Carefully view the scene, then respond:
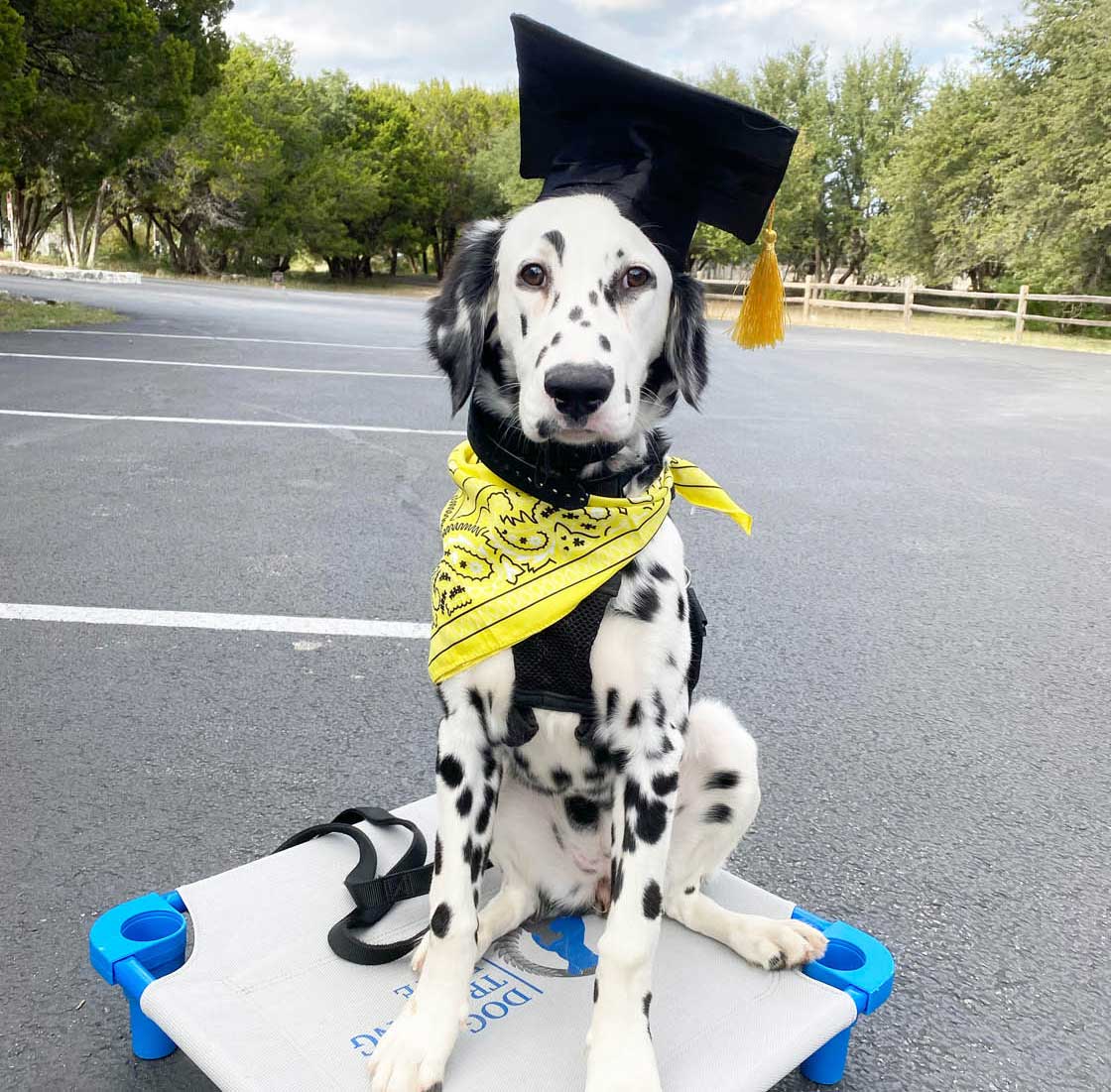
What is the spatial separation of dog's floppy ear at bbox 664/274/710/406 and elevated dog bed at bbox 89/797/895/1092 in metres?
1.23

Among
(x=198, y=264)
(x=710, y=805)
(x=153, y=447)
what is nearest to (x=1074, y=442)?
(x=153, y=447)

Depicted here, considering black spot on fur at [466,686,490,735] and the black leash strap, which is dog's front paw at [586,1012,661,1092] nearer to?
the black leash strap

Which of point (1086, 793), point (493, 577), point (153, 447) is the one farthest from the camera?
point (153, 447)

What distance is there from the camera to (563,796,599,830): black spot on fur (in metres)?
2.25

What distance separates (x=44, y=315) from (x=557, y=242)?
1688 cm

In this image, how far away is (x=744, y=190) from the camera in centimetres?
227

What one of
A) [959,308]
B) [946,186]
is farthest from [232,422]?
[946,186]

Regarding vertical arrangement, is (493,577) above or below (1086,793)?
above

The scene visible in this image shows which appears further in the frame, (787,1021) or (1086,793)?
(1086,793)

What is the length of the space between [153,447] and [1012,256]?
102ft

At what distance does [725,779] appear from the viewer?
231 cm

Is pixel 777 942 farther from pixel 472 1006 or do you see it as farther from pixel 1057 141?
pixel 1057 141

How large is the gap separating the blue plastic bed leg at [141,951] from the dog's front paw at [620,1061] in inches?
33.9

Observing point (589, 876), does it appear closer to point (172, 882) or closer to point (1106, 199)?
point (172, 882)
